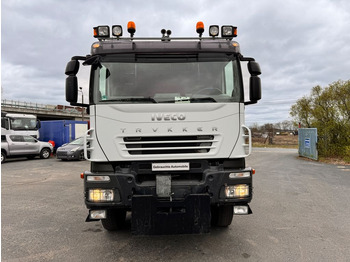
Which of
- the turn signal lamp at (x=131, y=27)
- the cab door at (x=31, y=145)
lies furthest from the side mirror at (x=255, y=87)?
the cab door at (x=31, y=145)

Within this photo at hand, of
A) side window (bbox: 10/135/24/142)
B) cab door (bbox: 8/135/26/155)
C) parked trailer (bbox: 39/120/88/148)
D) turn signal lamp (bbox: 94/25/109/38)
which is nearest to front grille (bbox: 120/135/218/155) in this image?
turn signal lamp (bbox: 94/25/109/38)

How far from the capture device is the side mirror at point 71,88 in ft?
11.0

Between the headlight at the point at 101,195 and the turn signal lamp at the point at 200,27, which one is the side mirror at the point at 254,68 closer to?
the turn signal lamp at the point at 200,27

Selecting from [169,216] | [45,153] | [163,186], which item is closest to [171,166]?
[163,186]

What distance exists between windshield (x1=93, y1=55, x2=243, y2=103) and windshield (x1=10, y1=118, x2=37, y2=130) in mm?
15122

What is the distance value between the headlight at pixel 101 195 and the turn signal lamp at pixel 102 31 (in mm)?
2160

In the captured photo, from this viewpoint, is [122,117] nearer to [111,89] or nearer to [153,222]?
[111,89]

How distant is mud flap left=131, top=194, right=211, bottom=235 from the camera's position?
A: 290 cm

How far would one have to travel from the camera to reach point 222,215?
386 cm

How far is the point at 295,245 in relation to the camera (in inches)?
136

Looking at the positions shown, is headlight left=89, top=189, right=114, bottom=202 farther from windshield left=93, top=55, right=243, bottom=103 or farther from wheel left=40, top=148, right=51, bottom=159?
wheel left=40, top=148, right=51, bottom=159

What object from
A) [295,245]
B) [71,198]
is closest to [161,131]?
[295,245]

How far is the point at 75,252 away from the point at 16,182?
6129 mm

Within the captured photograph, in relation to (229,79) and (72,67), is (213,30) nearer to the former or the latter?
(229,79)
